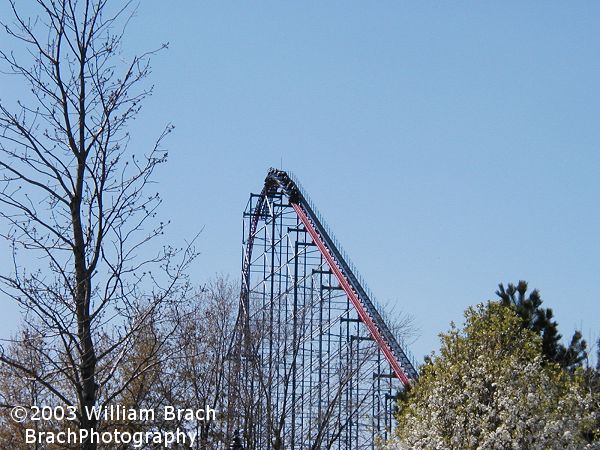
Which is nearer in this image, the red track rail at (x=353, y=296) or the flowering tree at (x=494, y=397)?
the flowering tree at (x=494, y=397)

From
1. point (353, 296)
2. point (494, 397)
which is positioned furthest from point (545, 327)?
point (353, 296)

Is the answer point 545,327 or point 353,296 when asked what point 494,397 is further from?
point 353,296

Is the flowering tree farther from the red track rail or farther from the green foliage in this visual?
the red track rail

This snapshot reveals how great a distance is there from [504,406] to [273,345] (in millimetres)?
7218

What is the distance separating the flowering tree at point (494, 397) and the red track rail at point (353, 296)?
11469 mm

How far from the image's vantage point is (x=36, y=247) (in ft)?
16.0

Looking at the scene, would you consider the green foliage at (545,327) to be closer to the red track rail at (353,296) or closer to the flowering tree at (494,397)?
the flowering tree at (494,397)

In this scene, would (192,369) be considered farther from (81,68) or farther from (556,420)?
(81,68)

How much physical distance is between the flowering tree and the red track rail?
1147 cm

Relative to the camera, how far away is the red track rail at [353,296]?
24.0 metres

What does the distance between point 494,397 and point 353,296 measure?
1580cm

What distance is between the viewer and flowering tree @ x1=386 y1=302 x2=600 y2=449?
9977 mm

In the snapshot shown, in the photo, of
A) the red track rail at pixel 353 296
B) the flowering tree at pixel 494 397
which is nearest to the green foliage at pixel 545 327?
the flowering tree at pixel 494 397

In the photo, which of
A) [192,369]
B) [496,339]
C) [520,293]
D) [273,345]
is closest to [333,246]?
[273,345]
